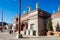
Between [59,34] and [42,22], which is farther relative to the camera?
[42,22]

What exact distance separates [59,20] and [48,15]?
117 inches

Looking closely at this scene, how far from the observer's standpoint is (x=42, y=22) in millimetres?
23406

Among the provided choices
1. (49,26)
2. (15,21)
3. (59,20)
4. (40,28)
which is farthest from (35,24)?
(15,21)

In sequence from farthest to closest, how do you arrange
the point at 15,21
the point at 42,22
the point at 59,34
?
the point at 15,21
the point at 42,22
the point at 59,34

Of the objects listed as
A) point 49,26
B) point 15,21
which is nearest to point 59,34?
point 49,26

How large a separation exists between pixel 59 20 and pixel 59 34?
3476 millimetres

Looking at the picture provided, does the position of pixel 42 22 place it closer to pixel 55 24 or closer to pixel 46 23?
pixel 46 23

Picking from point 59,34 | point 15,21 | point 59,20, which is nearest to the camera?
point 59,34

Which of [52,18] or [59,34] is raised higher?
[52,18]

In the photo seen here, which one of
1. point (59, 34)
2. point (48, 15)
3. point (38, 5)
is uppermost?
point (38, 5)

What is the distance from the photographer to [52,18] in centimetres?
2306

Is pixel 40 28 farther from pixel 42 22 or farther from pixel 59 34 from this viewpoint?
pixel 59 34

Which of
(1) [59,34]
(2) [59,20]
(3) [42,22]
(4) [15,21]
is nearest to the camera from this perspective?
(1) [59,34]

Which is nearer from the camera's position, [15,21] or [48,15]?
[48,15]
